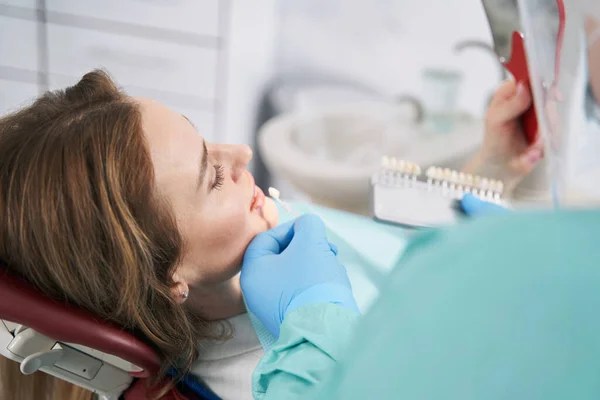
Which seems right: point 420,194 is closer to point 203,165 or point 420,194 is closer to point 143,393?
point 203,165

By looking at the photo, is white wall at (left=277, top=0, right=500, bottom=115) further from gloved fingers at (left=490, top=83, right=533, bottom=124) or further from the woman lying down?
the woman lying down

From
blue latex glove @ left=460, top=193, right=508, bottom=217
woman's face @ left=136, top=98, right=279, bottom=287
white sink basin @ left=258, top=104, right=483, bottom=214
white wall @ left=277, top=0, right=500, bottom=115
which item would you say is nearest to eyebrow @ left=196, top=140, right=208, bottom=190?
woman's face @ left=136, top=98, right=279, bottom=287

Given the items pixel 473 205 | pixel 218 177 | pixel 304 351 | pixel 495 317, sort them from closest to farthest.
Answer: pixel 495 317 < pixel 304 351 < pixel 218 177 < pixel 473 205

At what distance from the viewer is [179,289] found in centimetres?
111

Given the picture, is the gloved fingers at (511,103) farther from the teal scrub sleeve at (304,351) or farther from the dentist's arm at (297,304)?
the teal scrub sleeve at (304,351)

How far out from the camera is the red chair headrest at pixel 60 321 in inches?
36.8

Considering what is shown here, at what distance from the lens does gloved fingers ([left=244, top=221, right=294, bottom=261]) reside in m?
1.16

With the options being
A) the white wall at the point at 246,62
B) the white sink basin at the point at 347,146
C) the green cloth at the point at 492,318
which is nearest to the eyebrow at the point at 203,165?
the green cloth at the point at 492,318

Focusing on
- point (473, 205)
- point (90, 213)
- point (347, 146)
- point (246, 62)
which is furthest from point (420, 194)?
point (246, 62)

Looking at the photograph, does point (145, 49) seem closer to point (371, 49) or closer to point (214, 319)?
point (371, 49)

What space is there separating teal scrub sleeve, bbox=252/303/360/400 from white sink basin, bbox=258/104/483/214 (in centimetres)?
130

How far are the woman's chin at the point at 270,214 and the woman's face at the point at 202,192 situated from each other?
Result: 0.03m

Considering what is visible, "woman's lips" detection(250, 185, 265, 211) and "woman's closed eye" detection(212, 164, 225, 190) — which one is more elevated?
"woman's closed eye" detection(212, 164, 225, 190)

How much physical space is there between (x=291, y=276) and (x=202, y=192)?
8.4 inches
